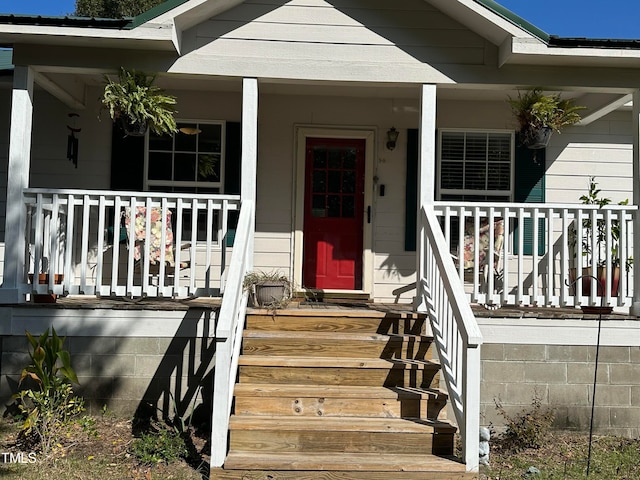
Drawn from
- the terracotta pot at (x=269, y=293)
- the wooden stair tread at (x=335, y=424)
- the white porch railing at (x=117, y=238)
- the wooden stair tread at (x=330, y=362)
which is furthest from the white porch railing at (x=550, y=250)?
the white porch railing at (x=117, y=238)

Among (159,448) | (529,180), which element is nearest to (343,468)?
(159,448)

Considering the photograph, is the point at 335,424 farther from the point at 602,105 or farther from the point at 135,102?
the point at 602,105

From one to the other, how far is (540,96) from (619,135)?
2081 millimetres

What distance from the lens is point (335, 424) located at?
13.8ft

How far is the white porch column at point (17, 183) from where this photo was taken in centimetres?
531

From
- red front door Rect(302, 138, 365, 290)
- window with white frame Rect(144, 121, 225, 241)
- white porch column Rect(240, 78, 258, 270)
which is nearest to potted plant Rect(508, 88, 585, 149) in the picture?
red front door Rect(302, 138, 365, 290)

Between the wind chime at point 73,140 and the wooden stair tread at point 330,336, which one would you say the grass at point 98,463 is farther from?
the wind chime at point 73,140

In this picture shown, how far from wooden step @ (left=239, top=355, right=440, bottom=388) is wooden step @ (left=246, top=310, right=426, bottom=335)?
17.5 inches

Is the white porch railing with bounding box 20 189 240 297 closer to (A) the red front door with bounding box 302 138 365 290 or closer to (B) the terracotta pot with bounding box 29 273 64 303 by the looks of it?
(B) the terracotta pot with bounding box 29 273 64 303

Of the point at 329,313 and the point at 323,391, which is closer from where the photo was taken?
the point at 323,391

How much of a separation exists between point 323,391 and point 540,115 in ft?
10.5

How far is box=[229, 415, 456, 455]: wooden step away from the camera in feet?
13.5

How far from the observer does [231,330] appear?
406cm

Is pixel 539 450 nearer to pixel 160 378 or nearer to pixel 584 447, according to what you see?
pixel 584 447
